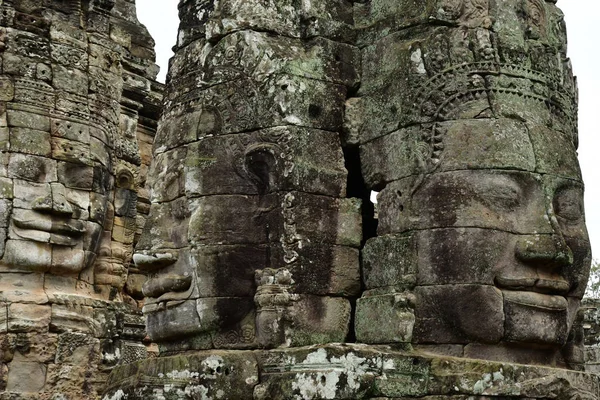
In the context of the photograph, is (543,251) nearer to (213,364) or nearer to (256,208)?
(256,208)

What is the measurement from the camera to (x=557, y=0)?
9719 millimetres

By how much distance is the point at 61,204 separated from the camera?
1403 centimetres

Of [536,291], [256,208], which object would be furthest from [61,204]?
[536,291]

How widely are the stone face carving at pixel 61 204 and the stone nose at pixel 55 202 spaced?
1 centimetres

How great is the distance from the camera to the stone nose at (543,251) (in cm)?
859

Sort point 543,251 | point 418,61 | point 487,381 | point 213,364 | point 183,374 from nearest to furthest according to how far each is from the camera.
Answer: point 487,381 < point 543,251 < point 213,364 < point 183,374 < point 418,61

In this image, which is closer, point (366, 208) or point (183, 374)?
point (183, 374)

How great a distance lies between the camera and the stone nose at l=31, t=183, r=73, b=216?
13875mm

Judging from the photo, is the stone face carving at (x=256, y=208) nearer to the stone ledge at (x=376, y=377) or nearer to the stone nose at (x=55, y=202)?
the stone ledge at (x=376, y=377)

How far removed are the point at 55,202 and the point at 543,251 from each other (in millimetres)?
7000

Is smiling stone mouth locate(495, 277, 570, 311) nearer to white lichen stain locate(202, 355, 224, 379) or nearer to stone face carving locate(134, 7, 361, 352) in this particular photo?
stone face carving locate(134, 7, 361, 352)

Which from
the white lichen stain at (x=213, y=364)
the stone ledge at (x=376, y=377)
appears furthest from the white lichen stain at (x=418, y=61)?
the white lichen stain at (x=213, y=364)

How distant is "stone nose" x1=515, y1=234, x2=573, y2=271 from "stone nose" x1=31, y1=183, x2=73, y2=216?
6.82 m

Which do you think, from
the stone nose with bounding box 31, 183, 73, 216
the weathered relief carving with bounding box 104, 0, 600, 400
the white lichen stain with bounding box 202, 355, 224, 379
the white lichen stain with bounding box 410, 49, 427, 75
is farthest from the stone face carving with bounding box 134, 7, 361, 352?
the stone nose with bounding box 31, 183, 73, 216
